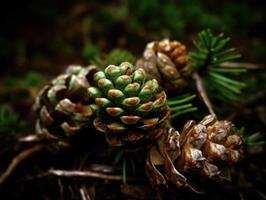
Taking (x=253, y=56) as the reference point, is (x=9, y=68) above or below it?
above

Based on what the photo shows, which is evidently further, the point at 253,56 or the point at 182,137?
the point at 253,56

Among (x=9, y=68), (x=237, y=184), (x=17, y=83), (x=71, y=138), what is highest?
(x=9, y=68)

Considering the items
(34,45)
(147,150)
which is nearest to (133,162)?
(147,150)

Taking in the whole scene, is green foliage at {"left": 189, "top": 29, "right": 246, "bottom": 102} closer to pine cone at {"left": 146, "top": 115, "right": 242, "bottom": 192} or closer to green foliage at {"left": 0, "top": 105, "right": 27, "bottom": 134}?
pine cone at {"left": 146, "top": 115, "right": 242, "bottom": 192}

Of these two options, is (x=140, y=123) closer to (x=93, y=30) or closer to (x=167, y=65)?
(x=167, y=65)

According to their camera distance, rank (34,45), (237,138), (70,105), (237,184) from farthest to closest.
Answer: (34,45), (237,184), (70,105), (237,138)

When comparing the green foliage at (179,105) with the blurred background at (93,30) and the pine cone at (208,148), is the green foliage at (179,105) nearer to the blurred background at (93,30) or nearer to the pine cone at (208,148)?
the pine cone at (208,148)

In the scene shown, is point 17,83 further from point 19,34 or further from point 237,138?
point 237,138

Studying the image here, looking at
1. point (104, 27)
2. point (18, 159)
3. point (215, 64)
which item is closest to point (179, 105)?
point (215, 64)
